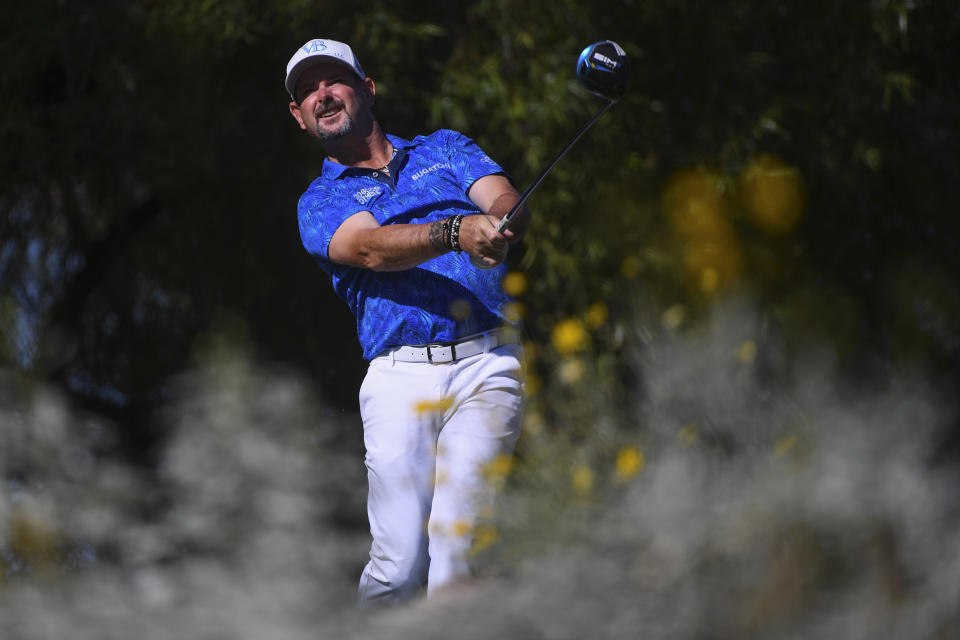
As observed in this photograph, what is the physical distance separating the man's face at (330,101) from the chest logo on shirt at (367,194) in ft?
0.63

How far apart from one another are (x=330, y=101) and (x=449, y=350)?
2.87 ft

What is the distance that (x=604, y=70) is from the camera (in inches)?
160

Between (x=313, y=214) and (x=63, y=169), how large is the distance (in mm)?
3894

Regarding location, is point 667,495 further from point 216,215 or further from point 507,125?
point 216,215

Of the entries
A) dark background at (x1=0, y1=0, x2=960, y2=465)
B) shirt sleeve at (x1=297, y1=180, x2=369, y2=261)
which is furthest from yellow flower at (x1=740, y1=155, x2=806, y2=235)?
shirt sleeve at (x1=297, y1=180, x2=369, y2=261)

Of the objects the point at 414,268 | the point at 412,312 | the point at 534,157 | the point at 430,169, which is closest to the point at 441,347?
the point at 412,312

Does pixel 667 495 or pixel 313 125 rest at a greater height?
pixel 313 125

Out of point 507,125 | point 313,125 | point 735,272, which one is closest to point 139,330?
point 507,125

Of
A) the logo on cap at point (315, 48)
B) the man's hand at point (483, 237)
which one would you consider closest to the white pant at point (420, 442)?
the man's hand at point (483, 237)

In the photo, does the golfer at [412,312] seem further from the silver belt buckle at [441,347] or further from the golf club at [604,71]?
the golf club at [604,71]

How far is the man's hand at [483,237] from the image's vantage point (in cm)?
362

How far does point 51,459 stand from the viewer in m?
3.43

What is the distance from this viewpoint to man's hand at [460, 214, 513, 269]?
3619 mm

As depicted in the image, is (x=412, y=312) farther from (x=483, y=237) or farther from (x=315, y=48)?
(x=315, y=48)
